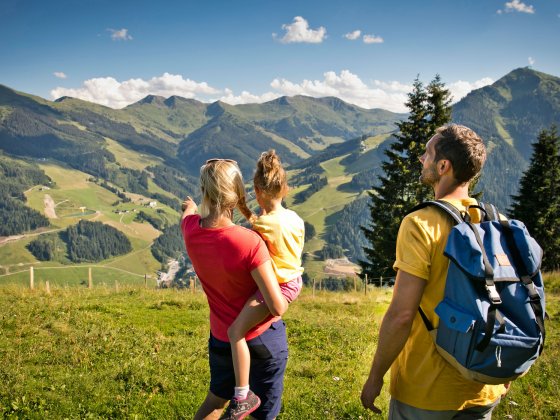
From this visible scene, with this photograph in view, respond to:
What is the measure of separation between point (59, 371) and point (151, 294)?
852 centimetres

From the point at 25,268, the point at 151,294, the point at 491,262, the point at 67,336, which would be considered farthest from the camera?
the point at 25,268

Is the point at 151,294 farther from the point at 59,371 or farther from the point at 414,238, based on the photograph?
the point at 414,238

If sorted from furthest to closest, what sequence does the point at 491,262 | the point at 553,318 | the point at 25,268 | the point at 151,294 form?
the point at 25,268
the point at 151,294
the point at 553,318
the point at 491,262

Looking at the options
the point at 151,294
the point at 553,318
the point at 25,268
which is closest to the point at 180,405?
the point at 151,294

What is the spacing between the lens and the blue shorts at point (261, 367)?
11.6ft

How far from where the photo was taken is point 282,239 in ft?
11.5

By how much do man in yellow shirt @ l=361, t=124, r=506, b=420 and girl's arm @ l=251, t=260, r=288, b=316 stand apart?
34.9 inches

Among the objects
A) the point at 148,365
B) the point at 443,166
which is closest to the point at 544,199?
the point at 148,365

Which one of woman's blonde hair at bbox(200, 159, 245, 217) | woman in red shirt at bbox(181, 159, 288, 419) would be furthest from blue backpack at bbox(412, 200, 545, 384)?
woman's blonde hair at bbox(200, 159, 245, 217)

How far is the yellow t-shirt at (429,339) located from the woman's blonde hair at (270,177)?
1264 millimetres

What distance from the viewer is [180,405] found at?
5832mm

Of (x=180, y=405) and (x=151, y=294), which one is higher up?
(x=180, y=405)

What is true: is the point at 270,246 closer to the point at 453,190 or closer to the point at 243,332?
the point at 243,332

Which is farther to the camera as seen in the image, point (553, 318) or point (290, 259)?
point (553, 318)
